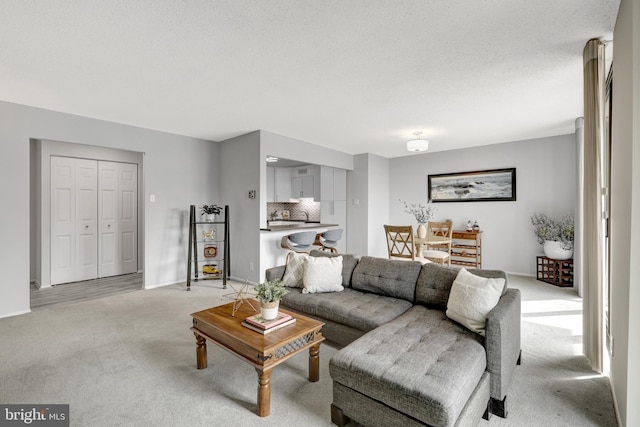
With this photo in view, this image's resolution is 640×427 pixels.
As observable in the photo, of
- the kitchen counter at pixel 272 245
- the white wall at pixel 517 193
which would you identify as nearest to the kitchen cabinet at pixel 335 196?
the kitchen counter at pixel 272 245

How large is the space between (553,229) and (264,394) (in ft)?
17.4

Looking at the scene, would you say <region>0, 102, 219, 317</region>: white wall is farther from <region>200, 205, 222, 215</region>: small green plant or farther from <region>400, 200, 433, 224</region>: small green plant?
<region>400, 200, 433, 224</region>: small green plant

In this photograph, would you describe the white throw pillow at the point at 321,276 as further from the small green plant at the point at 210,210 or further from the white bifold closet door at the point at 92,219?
the white bifold closet door at the point at 92,219

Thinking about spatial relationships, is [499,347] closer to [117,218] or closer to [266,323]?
[266,323]

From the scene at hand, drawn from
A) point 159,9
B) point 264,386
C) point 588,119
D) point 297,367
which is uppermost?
point 159,9

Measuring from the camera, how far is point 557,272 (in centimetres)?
479

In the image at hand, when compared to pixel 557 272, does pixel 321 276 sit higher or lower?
higher

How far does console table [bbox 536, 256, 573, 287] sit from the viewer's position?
4676 millimetres

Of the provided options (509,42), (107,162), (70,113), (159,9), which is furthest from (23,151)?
(509,42)

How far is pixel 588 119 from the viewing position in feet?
7.71

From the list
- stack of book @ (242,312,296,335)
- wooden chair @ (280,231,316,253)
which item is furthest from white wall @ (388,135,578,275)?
stack of book @ (242,312,296,335)

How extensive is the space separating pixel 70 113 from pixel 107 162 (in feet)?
5.81

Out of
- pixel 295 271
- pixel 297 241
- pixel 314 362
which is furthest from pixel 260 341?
pixel 297 241

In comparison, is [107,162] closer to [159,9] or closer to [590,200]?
[159,9]
